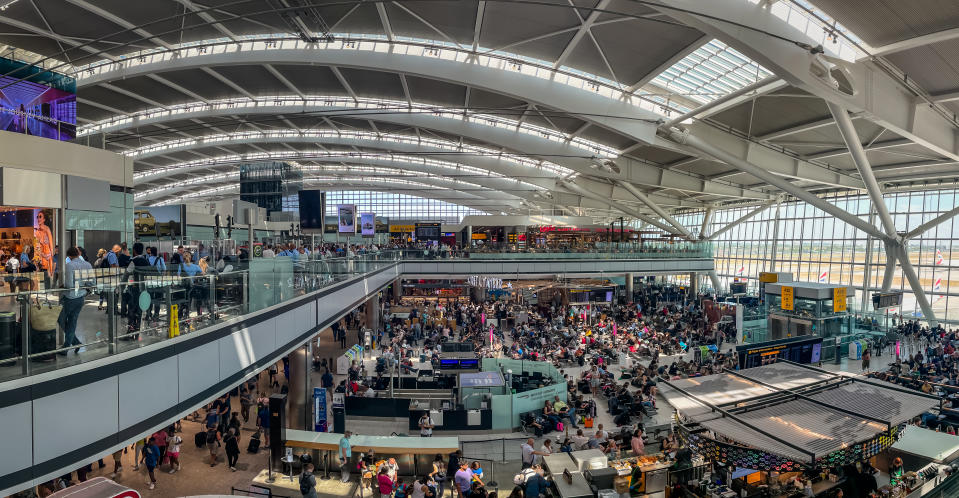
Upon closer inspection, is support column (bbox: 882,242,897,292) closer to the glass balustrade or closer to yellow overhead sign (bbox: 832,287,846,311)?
yellow overhead sign (bbox: 832,287,846,311)

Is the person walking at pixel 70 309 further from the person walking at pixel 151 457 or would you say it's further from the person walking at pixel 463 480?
the person walking at pixel 463 480

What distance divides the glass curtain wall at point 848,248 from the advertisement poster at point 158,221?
1576 inches

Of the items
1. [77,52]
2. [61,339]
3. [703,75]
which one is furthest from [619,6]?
[77,52]

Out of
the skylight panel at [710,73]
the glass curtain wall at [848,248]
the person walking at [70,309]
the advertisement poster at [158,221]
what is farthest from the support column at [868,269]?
the advertisement poster at [158,221]

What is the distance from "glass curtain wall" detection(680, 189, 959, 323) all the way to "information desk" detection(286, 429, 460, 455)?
96.1ft

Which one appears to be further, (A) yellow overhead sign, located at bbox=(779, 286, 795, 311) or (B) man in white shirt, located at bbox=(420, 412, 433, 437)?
(A) yellow overhead sign, located at bbox=(779, 286, 795, 311)

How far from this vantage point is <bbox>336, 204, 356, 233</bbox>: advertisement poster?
21.9 meters

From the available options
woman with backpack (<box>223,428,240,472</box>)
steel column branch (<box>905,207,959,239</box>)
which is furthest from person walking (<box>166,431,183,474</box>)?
steel column branch (<box>905,207,959,239</box>)

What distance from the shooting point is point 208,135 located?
35.7 meters

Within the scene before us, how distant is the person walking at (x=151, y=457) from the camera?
956 cm

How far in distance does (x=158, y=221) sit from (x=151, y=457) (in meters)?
20.4

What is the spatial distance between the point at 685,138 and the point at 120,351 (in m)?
19.7

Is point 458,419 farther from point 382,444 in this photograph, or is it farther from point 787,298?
point 787,298

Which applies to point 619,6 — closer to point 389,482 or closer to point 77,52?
point 389,482
